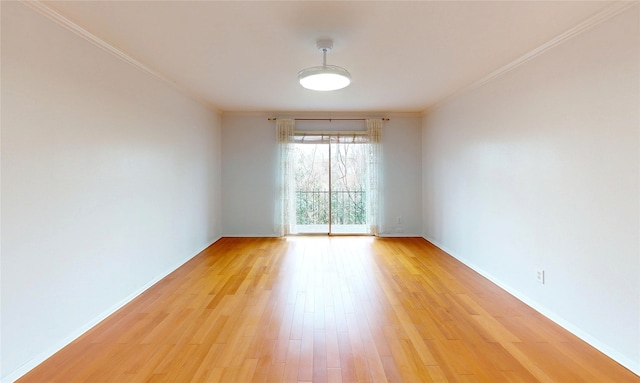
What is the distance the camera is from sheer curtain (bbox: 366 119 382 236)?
5.71 meters

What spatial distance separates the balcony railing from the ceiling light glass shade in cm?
310

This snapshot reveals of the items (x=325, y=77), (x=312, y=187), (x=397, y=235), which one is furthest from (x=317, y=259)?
(x=325, y=77)

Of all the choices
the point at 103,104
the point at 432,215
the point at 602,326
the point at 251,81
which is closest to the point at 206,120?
the point at 251,81

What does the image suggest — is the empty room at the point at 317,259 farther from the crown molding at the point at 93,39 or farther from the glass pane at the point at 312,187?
the glass pane at the point at 312,187

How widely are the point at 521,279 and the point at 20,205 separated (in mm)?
4193

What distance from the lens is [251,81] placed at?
12.3ft

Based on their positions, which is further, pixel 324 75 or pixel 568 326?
pixel 324 75

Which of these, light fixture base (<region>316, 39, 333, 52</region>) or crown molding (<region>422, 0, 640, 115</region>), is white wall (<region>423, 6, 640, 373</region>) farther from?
light fixture base (<region>316, 39, 333, 52</region>)

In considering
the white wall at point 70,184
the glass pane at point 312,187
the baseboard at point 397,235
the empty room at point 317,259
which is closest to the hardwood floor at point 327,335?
the empty room at point 317,259

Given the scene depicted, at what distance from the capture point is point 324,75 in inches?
112

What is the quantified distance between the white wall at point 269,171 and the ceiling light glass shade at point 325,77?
8.86 ft

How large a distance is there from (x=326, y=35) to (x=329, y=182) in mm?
3661

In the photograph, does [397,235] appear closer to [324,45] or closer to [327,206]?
[327,206]

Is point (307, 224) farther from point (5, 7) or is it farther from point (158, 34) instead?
point (5, 7)
